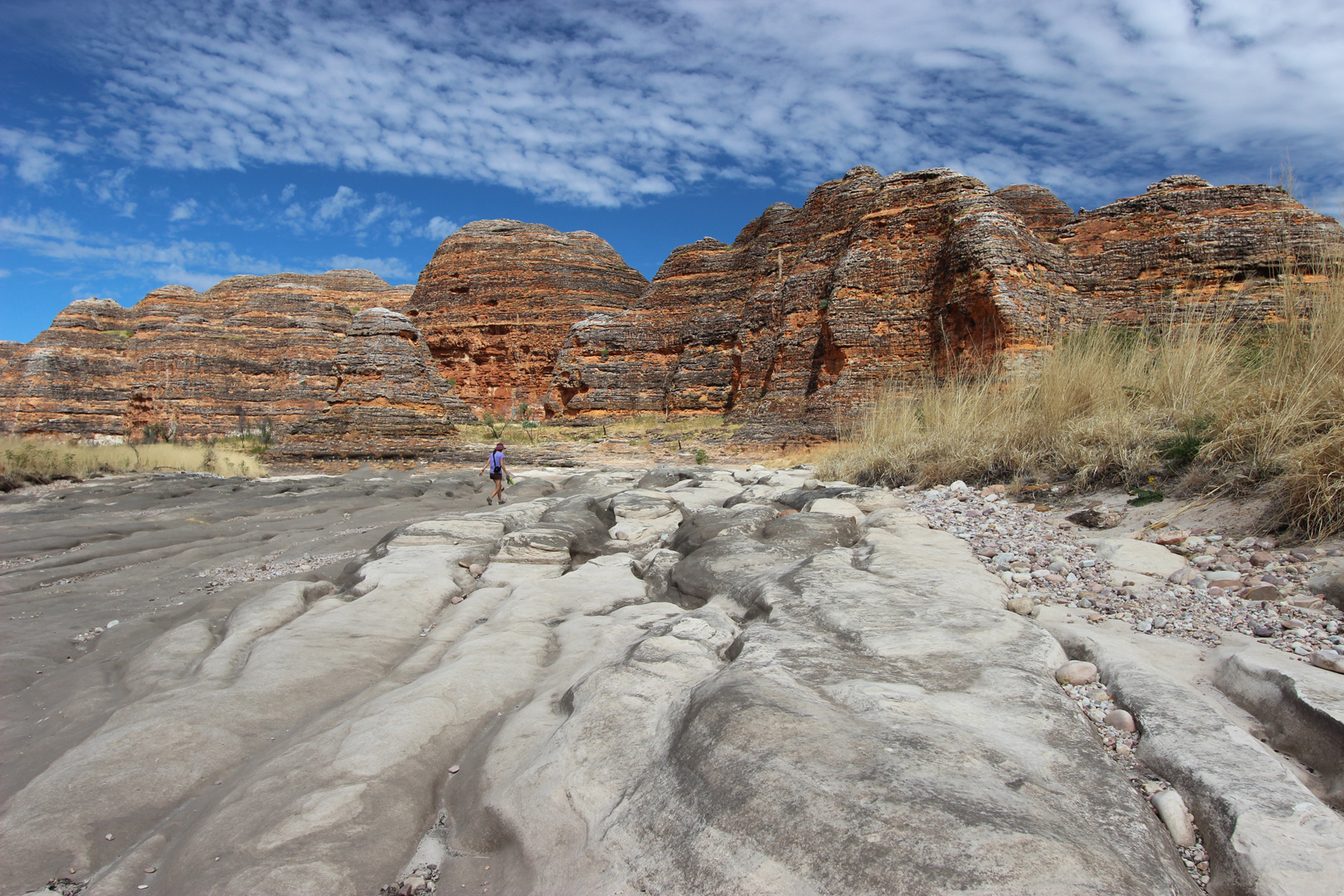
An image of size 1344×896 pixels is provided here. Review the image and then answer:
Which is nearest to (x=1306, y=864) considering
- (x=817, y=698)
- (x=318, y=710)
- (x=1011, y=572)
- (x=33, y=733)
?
(x=817, y=698)

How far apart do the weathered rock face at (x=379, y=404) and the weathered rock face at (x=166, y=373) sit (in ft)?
39.8

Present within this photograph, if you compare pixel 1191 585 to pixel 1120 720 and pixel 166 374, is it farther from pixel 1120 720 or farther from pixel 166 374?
pixel 166 374

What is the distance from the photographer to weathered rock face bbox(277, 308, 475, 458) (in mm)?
16000

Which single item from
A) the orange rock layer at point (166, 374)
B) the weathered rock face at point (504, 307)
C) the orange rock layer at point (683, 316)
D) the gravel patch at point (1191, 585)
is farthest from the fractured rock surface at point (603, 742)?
the weathered rock face at point (504, 307)

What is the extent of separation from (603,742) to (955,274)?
14.6 m

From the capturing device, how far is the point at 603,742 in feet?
5.82

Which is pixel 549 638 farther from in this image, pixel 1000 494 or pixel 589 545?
pixel 1000 494

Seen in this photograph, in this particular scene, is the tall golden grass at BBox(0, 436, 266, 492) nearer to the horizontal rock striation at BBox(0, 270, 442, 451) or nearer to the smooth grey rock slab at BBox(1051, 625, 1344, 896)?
the horizontal rock striation at BBox(0, 270, 442, 451)

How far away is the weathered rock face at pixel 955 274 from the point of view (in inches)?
520

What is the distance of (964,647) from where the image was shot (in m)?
2.11

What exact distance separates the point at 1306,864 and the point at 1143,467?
320 centimetres

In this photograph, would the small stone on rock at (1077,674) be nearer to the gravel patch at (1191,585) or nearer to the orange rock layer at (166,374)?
the gravel patch at (1191,585)

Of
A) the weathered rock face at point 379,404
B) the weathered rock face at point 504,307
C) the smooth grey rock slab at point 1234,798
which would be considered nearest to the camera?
the smooth grey rock slab at point 1234,798

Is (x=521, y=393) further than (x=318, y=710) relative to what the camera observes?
Yes
